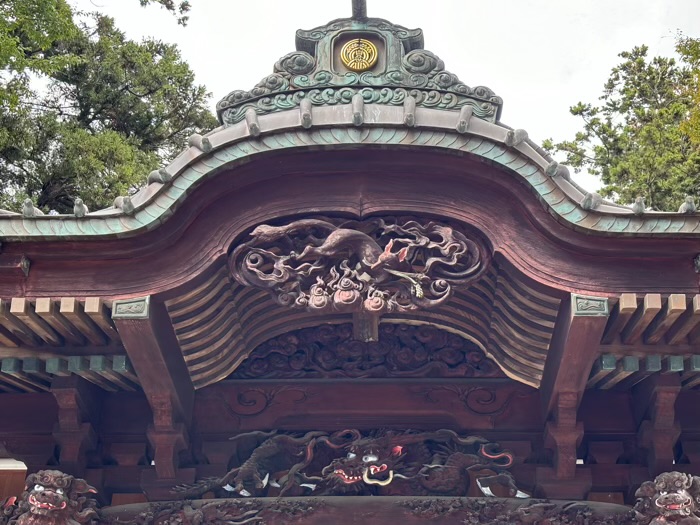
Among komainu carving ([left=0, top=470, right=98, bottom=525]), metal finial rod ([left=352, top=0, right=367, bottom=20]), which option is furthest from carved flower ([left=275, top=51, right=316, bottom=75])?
komainu carving ([left=0, top=470, right=98, bottom=525])

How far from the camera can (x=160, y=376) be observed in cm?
652

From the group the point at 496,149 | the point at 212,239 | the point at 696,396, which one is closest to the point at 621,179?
the point at 696,396

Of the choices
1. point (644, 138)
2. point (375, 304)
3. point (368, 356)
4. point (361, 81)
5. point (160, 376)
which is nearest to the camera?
point (375, 304)

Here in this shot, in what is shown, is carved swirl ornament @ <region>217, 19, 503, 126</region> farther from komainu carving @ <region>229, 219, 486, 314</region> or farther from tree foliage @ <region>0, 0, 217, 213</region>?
tree foliage @ <region>0, 0, 217, 213</region>

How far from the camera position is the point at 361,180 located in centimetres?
646

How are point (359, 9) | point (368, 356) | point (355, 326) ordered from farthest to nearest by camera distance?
point (368, 356), point (359, 9), point (355, 326)

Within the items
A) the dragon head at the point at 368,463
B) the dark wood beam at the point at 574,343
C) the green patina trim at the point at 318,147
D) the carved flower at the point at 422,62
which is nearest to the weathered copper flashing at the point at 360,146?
the green patina trim at the point at 318,147

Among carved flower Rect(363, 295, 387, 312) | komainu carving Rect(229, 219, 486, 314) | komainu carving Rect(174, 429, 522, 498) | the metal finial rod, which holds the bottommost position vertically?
komainu carving Rect(174, 429, 522, 498)

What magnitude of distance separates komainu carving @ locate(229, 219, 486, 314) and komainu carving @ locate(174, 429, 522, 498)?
1.27 metres

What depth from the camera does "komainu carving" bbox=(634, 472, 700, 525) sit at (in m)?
6.33

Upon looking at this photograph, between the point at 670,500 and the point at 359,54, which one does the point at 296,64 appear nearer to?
the point at 359,54

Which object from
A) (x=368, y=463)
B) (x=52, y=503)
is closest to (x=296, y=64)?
(x=368, y=463)

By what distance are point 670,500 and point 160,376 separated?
3.41 m

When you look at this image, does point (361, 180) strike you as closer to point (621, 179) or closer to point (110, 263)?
point (110, 263)
